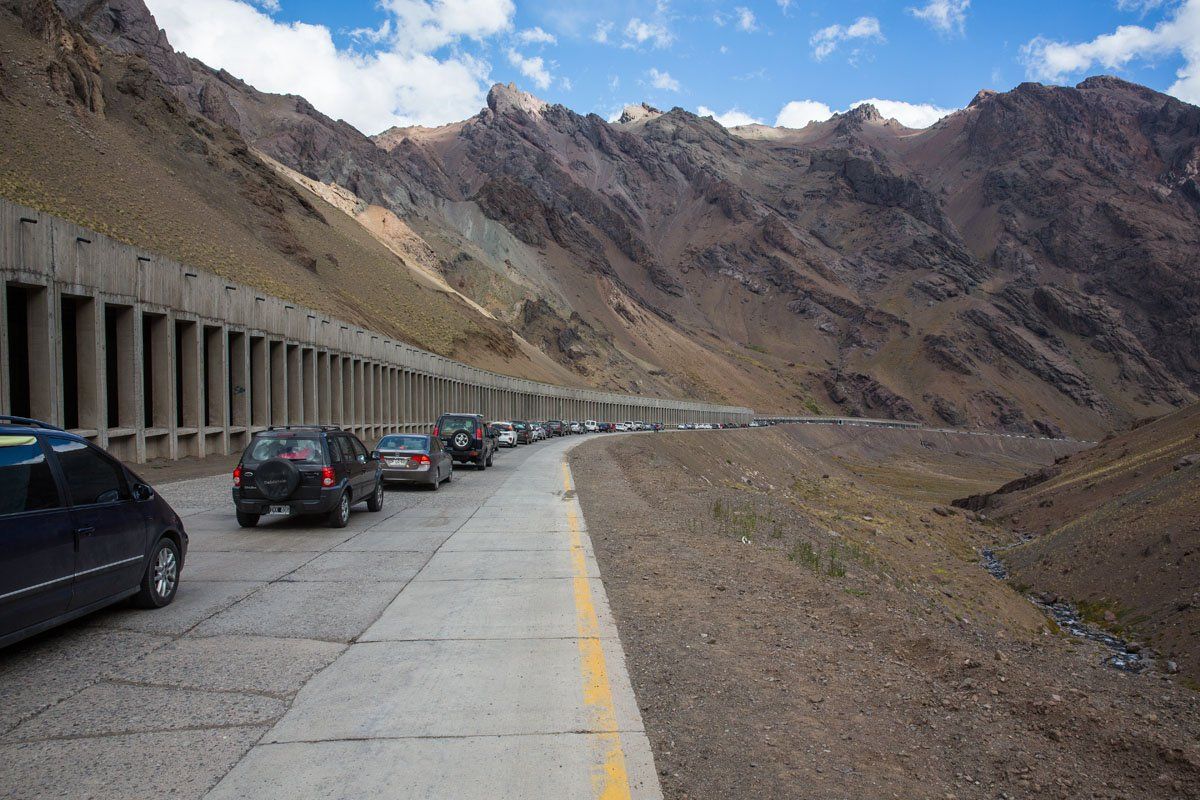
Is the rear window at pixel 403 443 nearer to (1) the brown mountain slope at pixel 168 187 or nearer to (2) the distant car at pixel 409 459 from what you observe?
(2) the distant car at pixel 409 459

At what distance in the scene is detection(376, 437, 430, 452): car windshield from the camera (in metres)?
18.9

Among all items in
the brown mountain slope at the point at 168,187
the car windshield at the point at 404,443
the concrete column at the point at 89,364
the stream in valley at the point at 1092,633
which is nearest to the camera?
the stream in valley at the point at 1092,633

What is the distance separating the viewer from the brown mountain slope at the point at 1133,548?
13.5 meters

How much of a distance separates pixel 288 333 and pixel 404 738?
29235 mm

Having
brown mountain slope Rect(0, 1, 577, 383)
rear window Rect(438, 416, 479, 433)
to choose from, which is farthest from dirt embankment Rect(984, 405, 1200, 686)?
brown mountain slope Rect(0, 1, 577, 383)

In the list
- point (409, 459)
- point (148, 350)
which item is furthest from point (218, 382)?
point (409, 459)

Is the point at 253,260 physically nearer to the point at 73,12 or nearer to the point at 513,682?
the point at 513,682

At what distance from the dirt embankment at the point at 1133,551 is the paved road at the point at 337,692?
32.2 ft

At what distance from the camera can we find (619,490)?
2069cm

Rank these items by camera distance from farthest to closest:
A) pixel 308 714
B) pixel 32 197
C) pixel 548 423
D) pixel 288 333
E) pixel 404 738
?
pixel 548 423 < pixel 32 197 < pixel 288 333 < pixel 308 714 < pixel 404 738

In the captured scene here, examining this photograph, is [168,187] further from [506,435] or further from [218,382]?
[218,382]

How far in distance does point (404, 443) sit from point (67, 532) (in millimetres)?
13086

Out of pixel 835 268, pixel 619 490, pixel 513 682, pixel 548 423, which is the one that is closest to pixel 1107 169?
pixel 835 268

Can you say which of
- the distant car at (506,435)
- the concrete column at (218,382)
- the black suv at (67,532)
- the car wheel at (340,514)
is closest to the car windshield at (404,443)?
the car wheel at (340,514)
